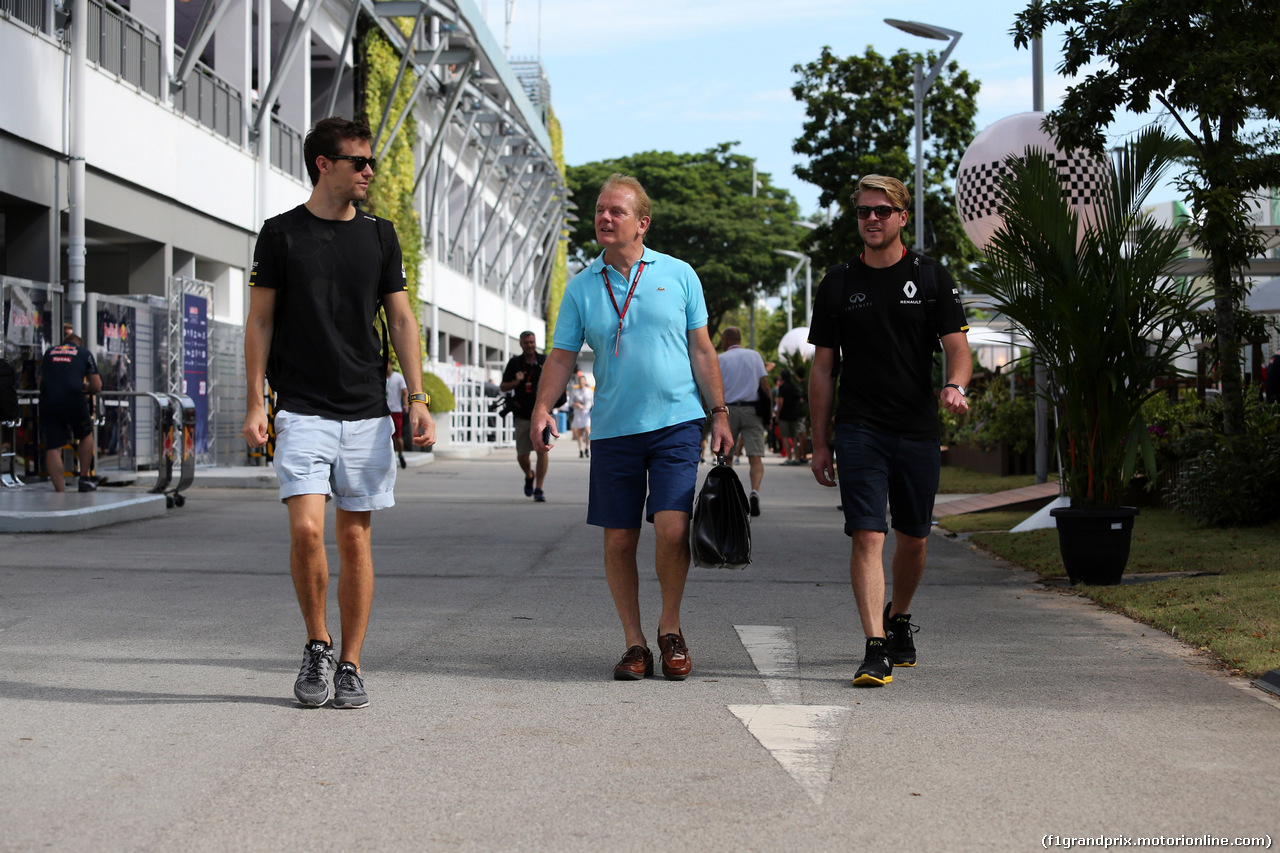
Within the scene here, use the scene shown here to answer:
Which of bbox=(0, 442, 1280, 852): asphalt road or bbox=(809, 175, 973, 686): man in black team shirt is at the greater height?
bbox=(809, 175, 973, 686): man in black team shirt

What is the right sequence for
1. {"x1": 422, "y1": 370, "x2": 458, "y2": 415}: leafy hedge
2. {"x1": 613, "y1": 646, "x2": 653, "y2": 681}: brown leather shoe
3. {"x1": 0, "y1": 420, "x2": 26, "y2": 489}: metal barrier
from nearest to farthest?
1. {"x1": 613, "y1": 646, "x2": 653, "y2": 681}: brown leather shoe
2. {"x1": 0, "y1": 420, "x2": 26, "y2": 489}: metal barrier
3. {"x1": 422, "y1": 370, "x2": 458, "y2": 415}: leafy hedge

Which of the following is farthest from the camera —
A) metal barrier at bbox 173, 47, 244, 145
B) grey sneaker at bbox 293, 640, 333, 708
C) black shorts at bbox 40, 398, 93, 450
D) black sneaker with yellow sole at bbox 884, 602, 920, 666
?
metal barrier at bbox 173, 47, 244, 145

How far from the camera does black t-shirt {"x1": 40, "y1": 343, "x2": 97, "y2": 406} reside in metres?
14.4

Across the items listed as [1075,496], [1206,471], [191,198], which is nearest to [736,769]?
[1075,496]

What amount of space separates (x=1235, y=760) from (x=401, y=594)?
4803 mm

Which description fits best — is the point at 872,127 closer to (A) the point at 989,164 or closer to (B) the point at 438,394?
(B) the point at 438,394

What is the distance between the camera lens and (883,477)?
554 centimetres

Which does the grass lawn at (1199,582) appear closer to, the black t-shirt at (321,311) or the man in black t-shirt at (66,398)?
the black t-shirt at (321,311)

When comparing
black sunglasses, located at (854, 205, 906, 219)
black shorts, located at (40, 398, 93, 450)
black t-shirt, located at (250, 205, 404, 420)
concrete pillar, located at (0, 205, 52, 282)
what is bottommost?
black shorts, located at (40, 398, 93, 450)

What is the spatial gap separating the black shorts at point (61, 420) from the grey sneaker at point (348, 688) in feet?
34.6

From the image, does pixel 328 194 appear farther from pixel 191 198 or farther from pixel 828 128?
pixel 828 128

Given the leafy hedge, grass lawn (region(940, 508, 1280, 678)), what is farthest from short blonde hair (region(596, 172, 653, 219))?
the leafy hedge

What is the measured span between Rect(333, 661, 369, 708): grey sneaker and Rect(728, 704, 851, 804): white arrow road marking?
125 cm

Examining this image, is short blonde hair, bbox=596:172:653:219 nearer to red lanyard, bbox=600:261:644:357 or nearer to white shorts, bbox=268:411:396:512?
red lanyard, bbox=600:261:644:357
